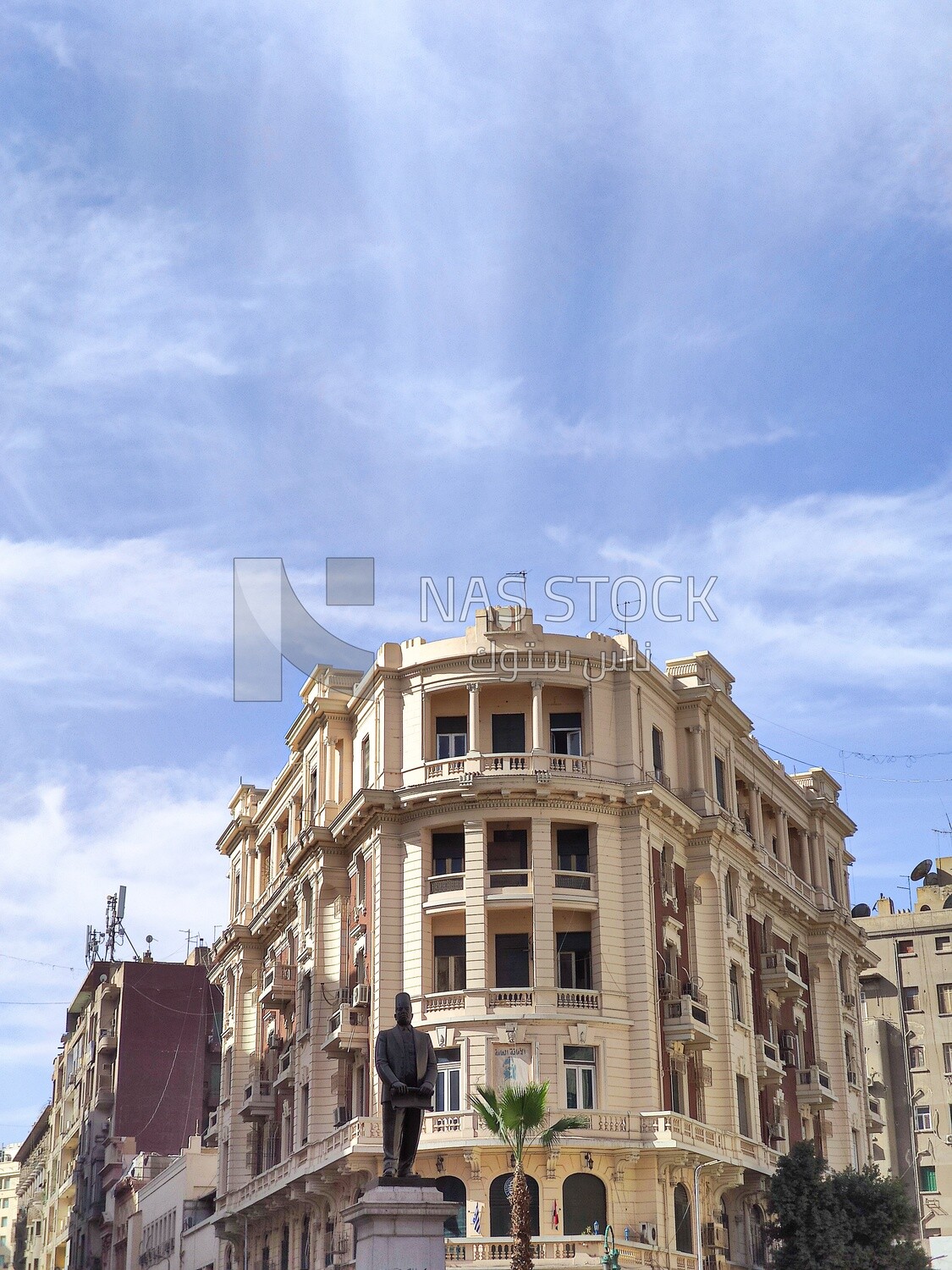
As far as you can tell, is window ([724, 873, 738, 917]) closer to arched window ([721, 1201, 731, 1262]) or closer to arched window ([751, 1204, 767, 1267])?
arched window ([751, 1204, 767, 1267])

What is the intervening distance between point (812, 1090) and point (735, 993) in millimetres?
9407

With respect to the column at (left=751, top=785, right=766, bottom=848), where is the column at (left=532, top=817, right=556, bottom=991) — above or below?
below

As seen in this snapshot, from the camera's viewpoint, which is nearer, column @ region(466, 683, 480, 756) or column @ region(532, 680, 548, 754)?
column @ region(532, 680, 548, 754)

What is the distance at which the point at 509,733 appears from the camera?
57.8m

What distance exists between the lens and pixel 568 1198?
5131 centimetres

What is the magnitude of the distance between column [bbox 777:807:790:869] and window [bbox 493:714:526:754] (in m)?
20.3

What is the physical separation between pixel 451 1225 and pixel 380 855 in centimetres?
1261

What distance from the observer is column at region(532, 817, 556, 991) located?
176 ft

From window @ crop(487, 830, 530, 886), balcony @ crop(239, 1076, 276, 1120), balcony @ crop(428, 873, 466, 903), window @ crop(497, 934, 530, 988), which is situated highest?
window @ crop(487, 830, 530, 886)

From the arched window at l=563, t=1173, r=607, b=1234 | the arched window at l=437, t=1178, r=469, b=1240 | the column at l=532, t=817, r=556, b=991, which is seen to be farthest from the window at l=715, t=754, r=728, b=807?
the arched window at l=437, t=1178, r=469, b=1240

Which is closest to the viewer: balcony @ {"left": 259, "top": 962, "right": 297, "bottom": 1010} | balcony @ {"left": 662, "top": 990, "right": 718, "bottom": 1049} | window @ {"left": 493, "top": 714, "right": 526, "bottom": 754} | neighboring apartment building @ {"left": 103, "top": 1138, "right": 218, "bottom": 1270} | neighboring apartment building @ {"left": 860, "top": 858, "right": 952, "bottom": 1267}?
balcony @ {"left": 662, "top": 990, "right": 718, "bottom": 1049}

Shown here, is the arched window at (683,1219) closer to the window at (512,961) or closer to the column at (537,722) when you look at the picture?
the window at (512,961)

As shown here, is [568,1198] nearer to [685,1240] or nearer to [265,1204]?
[685,1240]

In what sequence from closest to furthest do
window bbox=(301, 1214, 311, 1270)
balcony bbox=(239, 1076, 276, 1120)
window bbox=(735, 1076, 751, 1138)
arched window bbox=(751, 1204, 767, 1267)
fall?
window bbox=(301, 1214, 311, 1270) → arched window bbox=(751, 1204, 767, 1267) → window bbox=(735, 1076, 751, 1138) → balcony bbox=(239, 1076, 276, 1120)
